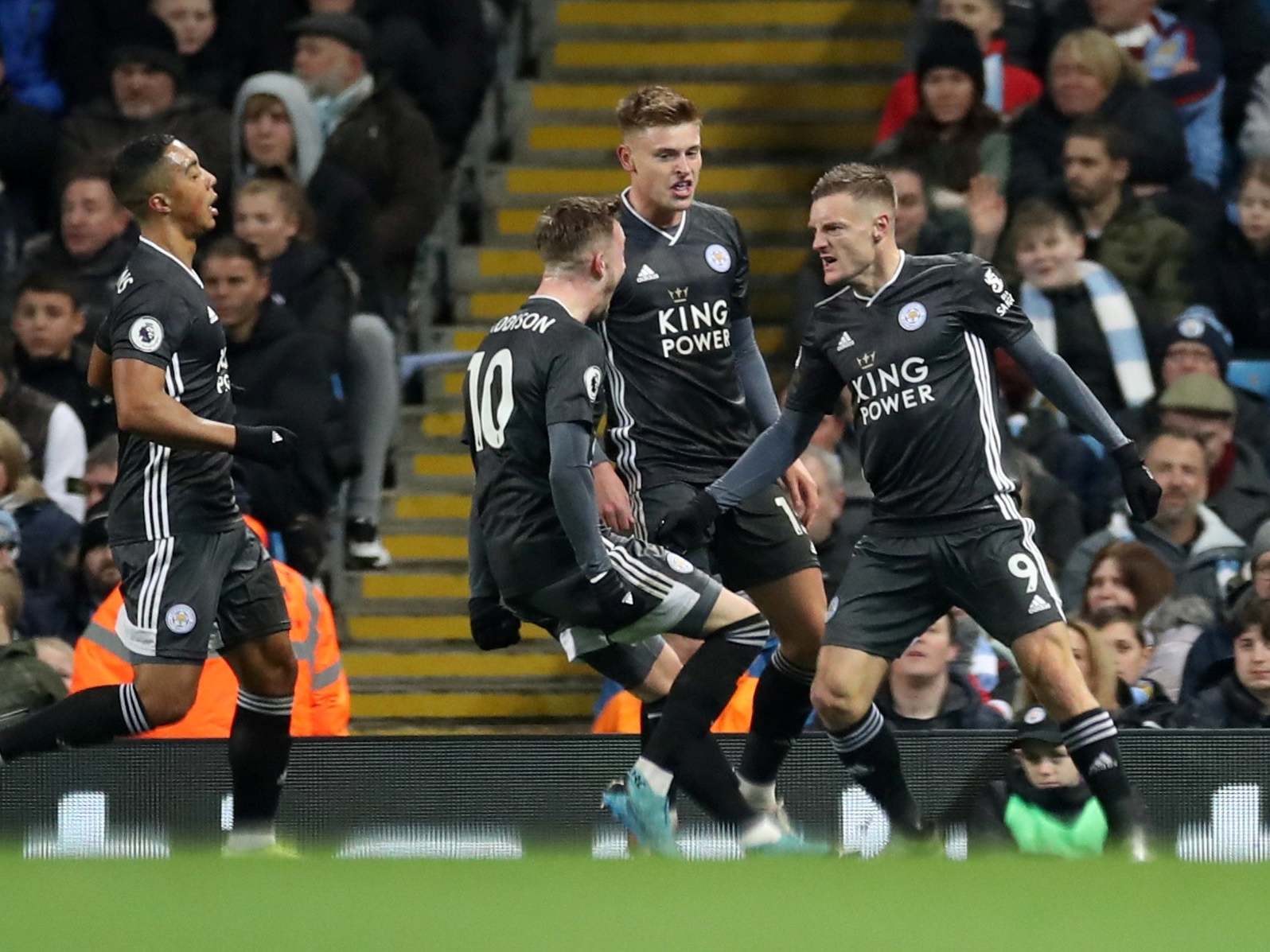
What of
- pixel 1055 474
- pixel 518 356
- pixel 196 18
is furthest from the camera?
pixel 196 18

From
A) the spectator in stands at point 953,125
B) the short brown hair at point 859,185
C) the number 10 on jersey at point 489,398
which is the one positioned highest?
the spectator in stands at point 953,125

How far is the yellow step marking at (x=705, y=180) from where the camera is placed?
43.6 ft

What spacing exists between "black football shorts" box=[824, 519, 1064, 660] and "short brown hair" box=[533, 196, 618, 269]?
1.18m

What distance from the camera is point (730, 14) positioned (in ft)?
45.4

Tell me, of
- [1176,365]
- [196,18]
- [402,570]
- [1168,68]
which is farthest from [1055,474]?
[196,18]

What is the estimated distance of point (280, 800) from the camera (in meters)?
8.80

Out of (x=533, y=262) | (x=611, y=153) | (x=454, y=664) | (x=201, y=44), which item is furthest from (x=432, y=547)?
(x=201, y=44)

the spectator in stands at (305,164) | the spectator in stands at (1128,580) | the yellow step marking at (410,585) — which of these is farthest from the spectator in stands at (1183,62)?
the yellow step marking at (410,585)

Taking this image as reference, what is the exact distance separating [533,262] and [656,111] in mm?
5406

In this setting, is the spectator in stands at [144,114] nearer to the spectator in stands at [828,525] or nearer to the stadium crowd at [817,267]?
the stadium crowd at [817,267]

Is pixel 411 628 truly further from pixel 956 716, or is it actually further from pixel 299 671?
pixel 956 716

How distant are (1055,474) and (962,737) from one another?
2.50 meters

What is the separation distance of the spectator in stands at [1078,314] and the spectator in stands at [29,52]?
4.98 metres

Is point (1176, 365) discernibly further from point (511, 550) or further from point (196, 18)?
point (196, 18)
